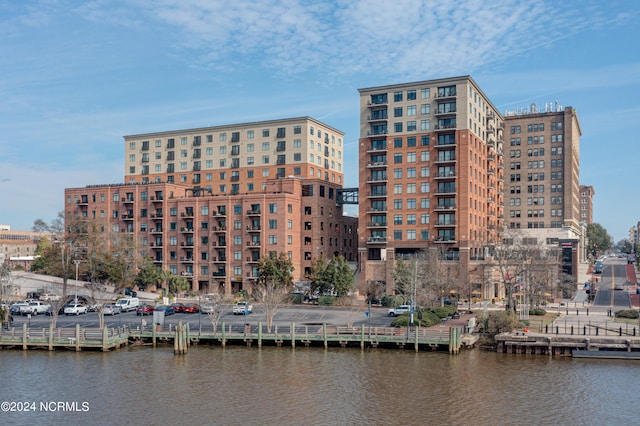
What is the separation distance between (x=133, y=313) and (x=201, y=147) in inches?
2219

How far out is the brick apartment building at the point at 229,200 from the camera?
118812 mm

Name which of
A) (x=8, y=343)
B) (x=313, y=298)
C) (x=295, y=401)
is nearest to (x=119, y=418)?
(x=295, y=401)

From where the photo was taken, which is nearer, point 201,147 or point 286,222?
point 286,222

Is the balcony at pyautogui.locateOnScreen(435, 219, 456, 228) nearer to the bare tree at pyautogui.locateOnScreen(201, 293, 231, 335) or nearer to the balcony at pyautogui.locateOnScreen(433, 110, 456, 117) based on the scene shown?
the balcony at pyautogui.locateOnScreen(433, 110, 456, 117)

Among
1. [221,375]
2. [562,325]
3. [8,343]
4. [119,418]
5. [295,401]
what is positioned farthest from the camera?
[562,325]

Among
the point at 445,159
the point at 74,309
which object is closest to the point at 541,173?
the point at 445,159

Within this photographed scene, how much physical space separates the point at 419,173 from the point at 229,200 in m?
35.6

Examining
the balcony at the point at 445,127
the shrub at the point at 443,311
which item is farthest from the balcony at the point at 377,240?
the shrub at the point at 443,311

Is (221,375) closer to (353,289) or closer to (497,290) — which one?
(353,289)

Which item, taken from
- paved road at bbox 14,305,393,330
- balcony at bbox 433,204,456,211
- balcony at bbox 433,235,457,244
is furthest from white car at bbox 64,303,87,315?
balcony at bbox 433,204,456,211

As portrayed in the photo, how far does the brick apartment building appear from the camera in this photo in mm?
118812

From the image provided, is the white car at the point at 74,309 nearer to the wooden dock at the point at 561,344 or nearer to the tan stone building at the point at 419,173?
the tan stone building at the point at 419,173

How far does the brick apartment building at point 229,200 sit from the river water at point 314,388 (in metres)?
56.2

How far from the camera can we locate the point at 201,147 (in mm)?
138125
